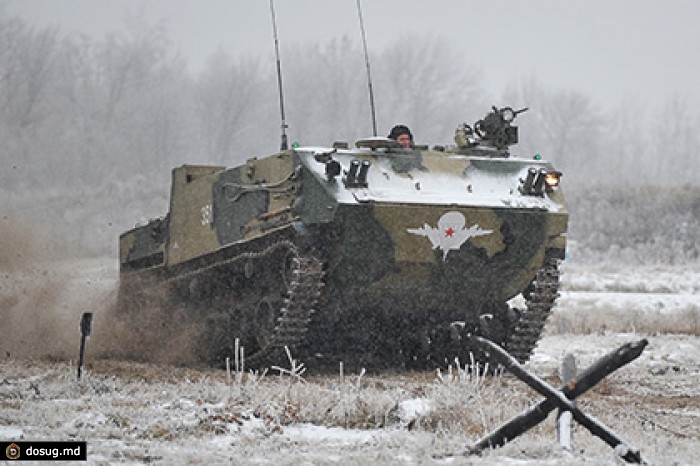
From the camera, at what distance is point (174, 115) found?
4525 centimetres

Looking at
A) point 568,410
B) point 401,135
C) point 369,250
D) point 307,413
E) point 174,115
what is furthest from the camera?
point 174,115

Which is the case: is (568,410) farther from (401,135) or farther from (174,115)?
(174,115)

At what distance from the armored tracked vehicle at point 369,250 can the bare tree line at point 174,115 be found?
17.8 meters

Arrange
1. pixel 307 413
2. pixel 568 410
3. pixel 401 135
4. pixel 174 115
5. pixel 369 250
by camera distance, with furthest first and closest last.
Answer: pixel 174 115
pixel 401 135
pixel 369 250
pixel 307 413
pixel 568 410

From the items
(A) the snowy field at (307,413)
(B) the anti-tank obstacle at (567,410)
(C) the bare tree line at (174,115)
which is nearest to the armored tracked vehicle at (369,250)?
(A) the snowy field at (307,413)

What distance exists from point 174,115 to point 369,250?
3494 centimetres

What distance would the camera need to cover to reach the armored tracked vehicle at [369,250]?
1117cm

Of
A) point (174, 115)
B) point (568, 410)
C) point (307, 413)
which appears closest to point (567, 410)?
point (568, 410)

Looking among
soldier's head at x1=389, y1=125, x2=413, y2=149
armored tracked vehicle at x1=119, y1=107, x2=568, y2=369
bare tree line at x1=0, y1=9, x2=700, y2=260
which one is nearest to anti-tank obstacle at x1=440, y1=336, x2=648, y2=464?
armored tracked vehicle at x1=119, y1=107, x2=568, y2=369

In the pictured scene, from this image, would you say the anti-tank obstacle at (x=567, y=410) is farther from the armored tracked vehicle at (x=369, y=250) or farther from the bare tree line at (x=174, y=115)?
the bare tree line at (x=174, y=115)

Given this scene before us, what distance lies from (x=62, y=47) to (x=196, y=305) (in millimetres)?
27158

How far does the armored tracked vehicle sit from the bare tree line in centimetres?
1777

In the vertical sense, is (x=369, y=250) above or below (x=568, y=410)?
above

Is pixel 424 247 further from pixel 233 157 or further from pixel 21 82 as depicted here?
pixel 233 157
